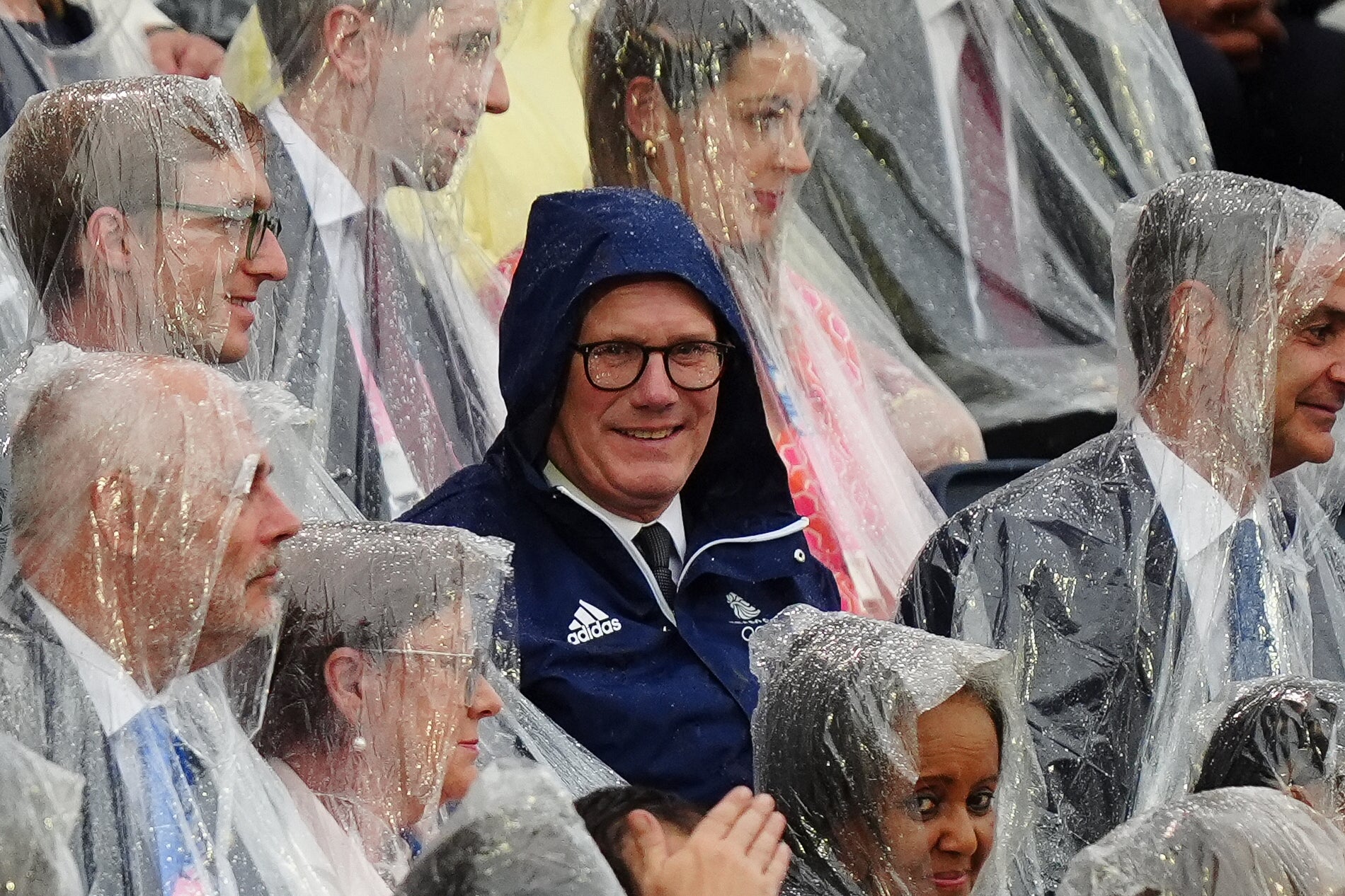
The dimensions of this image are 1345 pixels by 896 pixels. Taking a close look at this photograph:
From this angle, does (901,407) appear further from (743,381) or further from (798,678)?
(798,678)

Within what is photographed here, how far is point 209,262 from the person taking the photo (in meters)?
2.76

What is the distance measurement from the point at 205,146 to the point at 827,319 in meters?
1.23

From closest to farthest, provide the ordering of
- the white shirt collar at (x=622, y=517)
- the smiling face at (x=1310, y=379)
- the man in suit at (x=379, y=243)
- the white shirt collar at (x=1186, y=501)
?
the white shirt collar at (x=622, y=517) < the white shirt collar at (x=1186, y=501) < the smiling face at (x=1310, y=379) < the man in suit at (x=379, y=243)

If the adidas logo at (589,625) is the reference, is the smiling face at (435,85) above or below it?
above

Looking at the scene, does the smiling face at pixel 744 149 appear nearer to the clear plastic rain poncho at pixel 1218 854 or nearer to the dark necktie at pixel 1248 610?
the dark necktie at pixel 1248 610

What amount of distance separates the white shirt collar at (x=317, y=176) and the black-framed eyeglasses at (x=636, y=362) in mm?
656

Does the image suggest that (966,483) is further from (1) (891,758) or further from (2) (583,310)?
(1) (891,758)

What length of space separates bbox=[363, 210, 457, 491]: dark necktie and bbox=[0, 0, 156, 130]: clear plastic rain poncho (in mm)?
527

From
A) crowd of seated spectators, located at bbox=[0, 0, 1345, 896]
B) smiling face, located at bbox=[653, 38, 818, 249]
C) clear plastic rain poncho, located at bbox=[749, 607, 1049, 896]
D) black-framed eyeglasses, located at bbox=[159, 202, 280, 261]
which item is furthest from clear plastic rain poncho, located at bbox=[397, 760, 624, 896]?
smiling face, located at bbox=[653, 38, 818, 249]

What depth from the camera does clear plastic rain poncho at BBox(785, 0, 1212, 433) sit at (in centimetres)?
429

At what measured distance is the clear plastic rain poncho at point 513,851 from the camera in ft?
5.61

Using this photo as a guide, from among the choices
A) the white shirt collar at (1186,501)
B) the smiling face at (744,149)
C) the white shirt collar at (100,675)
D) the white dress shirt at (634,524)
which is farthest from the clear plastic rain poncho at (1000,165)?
the white shirt collar at (100,675)

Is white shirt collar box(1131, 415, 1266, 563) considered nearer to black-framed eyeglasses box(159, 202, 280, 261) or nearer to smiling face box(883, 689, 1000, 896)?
smiling face box(883, 689, 1000, 896)

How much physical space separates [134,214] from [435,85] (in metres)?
0.81
